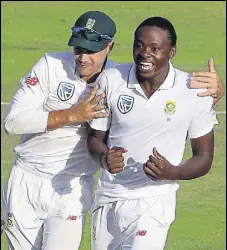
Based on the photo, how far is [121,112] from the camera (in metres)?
6.79

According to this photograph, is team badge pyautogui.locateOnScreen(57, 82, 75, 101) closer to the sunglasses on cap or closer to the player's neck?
the sunglasses on cap

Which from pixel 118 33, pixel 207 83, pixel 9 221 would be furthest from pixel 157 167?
pixel 118 33

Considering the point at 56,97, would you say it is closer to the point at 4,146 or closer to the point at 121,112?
the point at 121,112

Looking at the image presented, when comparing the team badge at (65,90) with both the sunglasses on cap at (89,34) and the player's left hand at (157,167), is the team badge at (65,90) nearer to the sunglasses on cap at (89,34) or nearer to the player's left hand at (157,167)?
the sunglasses on cap at (89,34)

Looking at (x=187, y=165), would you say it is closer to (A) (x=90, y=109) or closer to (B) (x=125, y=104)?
(B) (x=125, y=104)

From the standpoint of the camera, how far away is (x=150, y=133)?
6758 millimetres

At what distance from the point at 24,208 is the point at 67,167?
406mm

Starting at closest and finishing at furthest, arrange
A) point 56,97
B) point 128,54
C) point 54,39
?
point 56,97, point 128,54, point 54,39

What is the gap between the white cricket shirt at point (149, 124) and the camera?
6.76m

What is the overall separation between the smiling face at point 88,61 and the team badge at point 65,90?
0.11 metres

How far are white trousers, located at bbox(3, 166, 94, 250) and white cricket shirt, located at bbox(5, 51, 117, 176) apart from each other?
9 cm

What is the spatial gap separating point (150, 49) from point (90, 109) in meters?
0.55

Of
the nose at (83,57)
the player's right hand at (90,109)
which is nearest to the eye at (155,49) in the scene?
the player's right hand at (90,109)

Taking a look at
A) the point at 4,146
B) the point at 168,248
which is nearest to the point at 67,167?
the point at 168,248
